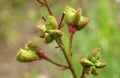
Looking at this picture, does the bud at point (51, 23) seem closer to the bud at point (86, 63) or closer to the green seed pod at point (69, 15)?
the green seed pod at point (69, 15)

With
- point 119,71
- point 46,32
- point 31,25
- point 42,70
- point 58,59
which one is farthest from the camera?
point 31,25

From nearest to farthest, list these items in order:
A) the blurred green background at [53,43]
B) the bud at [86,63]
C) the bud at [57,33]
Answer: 1. the bud at [57,33]
2. the bud at [86,63]
3. the blurred green background at [53,43]

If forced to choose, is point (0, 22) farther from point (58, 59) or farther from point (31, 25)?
point (58, 59)

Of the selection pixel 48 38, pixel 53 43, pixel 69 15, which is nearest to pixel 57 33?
pixel 48 38

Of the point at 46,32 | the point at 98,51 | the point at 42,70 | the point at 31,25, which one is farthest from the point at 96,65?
the point at 31,25

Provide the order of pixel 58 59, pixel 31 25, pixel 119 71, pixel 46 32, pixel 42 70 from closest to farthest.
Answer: pixel 46 32, pixel 119 71, pixel 58 59, pixel 42 70, pixel 31 25

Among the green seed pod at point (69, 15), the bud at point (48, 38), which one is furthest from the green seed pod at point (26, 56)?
the green seed pod at point (69, 15)
